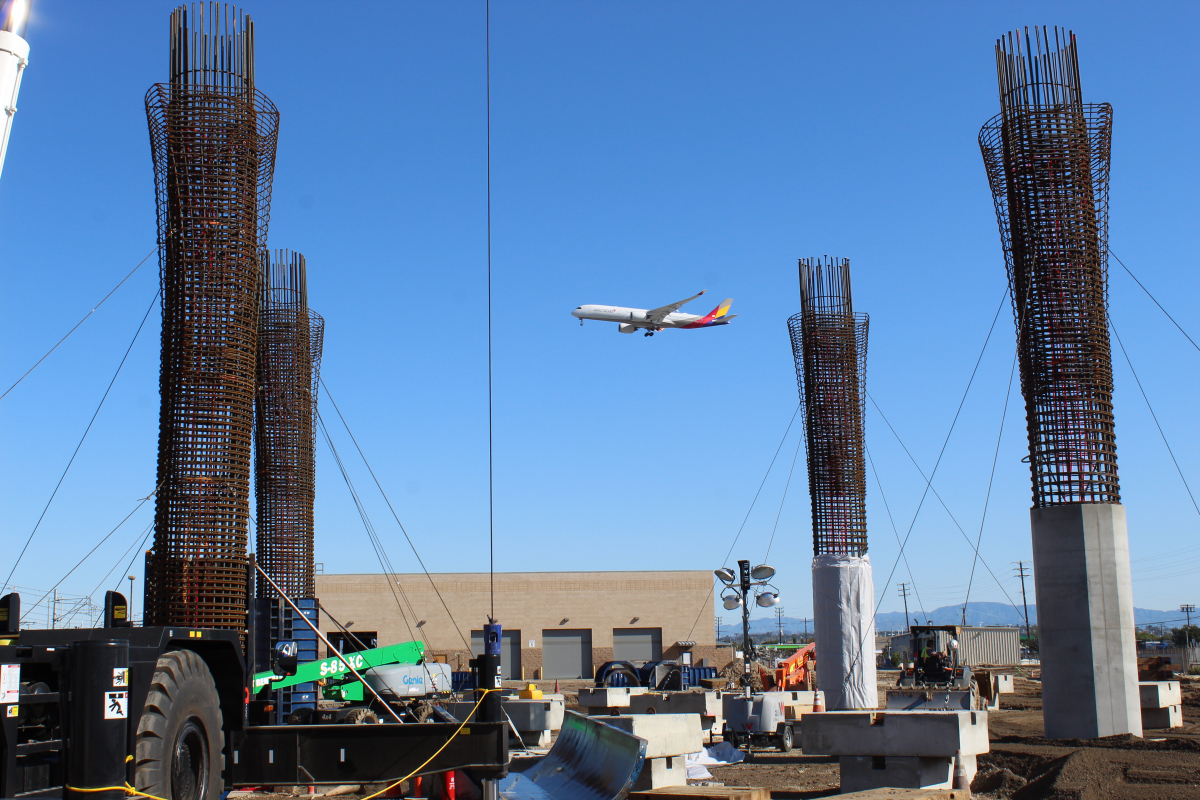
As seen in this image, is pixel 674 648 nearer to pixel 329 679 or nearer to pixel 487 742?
pixel 329 679

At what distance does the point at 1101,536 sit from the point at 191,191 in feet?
58.2

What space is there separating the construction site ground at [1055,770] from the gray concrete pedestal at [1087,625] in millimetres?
544

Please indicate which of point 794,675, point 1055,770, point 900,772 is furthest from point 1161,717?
point 794,675

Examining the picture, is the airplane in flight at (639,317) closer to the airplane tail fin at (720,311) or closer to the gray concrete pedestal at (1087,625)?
the airplane tail fin at (720,311)

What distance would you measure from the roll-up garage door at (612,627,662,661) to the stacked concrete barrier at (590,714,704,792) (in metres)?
48.5

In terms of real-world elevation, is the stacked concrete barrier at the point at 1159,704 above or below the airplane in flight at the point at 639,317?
below

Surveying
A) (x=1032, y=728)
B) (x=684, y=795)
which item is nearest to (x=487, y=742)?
(x=684, y=795)

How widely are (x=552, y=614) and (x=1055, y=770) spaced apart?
49579 millimetres

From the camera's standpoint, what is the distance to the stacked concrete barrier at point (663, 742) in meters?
15.3

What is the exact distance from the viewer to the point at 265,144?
19.6 m

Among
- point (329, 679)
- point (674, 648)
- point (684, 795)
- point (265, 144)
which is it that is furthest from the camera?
point (674, 648)

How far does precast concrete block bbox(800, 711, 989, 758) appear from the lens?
15492mm

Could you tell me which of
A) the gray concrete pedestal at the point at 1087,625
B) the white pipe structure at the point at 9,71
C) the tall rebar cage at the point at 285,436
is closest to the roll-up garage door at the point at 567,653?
the tall rebar cage at the point at 285,436

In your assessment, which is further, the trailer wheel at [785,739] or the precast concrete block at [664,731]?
the trailer wheel at [785,739]
